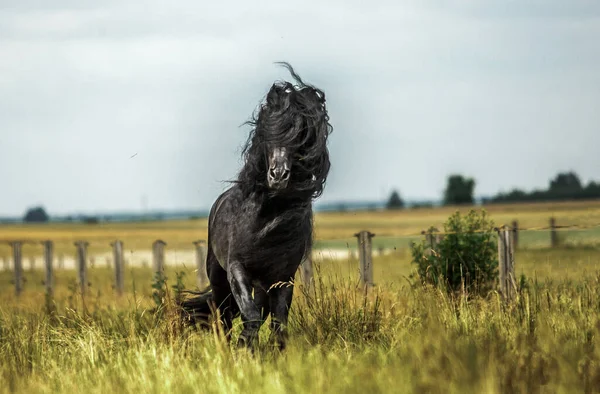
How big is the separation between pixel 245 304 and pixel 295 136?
147 centimetres

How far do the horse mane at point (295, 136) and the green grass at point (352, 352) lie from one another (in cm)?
125

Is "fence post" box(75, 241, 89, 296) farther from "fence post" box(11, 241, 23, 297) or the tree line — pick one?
the tree line

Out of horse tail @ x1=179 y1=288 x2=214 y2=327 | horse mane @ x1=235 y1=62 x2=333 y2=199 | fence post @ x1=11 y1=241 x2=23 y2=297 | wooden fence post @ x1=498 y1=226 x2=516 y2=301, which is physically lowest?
fence post @ x1=11 y1=241 x2=23 y2=297

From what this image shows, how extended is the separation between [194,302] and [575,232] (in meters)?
36.9

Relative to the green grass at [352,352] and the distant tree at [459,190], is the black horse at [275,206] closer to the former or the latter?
the green grass at [352,352]

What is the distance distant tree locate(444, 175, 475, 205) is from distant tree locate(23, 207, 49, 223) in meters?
89.7

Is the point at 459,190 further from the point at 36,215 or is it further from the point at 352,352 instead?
the point at 352,352

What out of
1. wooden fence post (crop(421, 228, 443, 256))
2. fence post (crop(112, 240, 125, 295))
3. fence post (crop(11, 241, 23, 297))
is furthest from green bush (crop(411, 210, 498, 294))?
fence post (crop(11, 241, 23, 297))

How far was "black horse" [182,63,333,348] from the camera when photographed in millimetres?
7883

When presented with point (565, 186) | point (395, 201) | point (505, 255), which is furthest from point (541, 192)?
point (505, 255)

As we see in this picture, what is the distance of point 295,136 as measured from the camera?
7773 mm

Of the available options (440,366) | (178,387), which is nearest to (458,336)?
(440,366)

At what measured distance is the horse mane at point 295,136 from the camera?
25.7 feet

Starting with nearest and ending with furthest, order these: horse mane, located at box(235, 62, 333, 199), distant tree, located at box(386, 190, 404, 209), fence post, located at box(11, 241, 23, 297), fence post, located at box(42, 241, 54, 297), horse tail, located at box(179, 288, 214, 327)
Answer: horse mane, located at box(235, 62, 333, 199) < horse tail, located at box(179, 288, 214, 327) < fence post, located at box(42, 241, 54, 297) < fence post, located at box(11, 241, 23, 297) < distant tree, located at box(386, 190, 404, 209)
